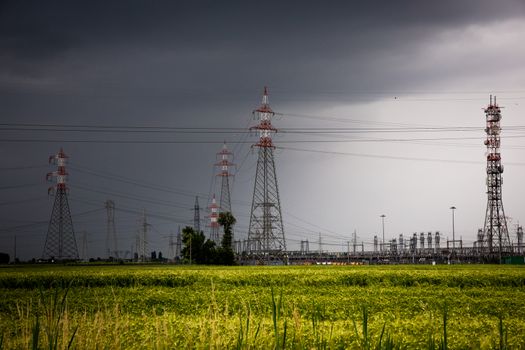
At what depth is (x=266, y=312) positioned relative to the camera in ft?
70.2

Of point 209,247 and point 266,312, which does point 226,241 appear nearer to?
point 209,247

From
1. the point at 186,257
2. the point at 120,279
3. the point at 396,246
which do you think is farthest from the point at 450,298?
the point at 396,246

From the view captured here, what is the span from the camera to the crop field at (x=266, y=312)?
27.3 ft

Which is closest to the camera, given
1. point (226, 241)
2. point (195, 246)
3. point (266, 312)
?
point (266, 312)

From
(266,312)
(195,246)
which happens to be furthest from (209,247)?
(266,312)

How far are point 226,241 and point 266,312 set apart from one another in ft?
235

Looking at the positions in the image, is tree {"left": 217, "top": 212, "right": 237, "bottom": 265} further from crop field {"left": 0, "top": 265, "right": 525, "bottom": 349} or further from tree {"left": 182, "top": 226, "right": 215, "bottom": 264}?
crop field {"left": 0, "top": 265, "right": 525, "bottom": 349}

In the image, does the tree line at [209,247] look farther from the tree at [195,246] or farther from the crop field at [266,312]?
the crop field at [266,312]

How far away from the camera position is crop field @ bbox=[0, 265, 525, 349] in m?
8.31

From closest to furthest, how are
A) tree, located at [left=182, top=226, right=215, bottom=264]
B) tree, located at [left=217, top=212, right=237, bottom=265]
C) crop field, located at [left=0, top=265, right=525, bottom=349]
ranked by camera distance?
crop field, located at [left=0, top=265, right=525, bottom=349], tree, located at [left=217, top=212, right=237, bottom=265], tree, located at [left=182, top=226, right=215, bottom=264]

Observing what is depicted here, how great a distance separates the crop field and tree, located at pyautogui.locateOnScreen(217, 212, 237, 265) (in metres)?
52.1

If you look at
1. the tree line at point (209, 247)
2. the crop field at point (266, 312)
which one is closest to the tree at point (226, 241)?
the tree line at point (209, 247)

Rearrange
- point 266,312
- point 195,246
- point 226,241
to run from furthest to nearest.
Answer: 1. point 195,246
2. point 226,241
3. point 266,312

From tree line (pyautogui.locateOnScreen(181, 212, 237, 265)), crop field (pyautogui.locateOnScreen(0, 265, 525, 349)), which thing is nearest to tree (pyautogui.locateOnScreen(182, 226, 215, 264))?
tree line (pyautogui.locateOnScreen(181, 212, 237, 265))
